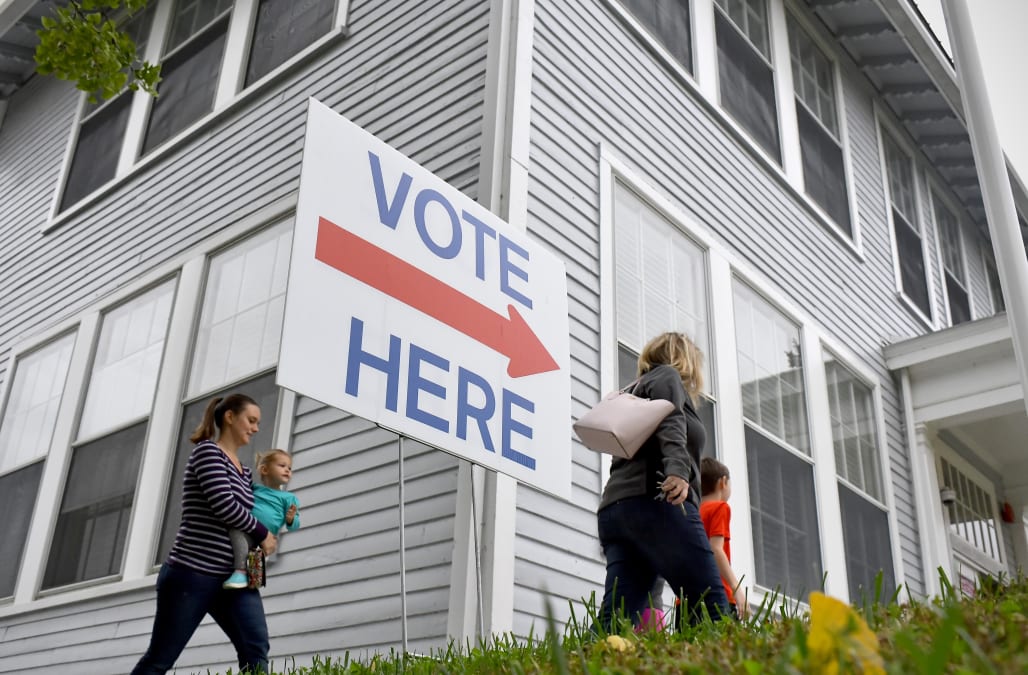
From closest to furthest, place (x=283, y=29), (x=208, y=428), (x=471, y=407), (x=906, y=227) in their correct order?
(x=471, y=407), (x=208, y=428), (x=283, y=29), (x=906, y=227)

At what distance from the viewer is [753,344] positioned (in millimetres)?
7207

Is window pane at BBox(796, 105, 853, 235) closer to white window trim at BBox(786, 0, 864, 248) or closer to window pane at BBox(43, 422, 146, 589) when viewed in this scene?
white window trim at BBox(786, 0, 864, 248)

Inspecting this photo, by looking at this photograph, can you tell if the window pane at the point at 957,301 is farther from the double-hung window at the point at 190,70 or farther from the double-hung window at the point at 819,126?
the double-hung window at the point at 190,70

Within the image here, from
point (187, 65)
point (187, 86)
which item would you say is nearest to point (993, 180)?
point (187, 86)

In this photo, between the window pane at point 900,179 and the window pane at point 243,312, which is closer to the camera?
the window pane at point 243,312

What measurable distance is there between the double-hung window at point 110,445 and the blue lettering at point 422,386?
405cm

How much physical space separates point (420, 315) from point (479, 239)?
1.71 ft

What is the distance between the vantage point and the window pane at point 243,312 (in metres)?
6.17

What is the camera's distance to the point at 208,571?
3.63 metres

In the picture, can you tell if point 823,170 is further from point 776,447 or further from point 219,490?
point 219,490

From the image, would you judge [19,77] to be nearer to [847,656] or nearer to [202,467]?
[202,467]

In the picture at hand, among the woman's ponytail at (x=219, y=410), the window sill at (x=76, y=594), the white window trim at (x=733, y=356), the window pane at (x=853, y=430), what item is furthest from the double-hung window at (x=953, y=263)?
the woman's ponytail at (x=219, y=410)

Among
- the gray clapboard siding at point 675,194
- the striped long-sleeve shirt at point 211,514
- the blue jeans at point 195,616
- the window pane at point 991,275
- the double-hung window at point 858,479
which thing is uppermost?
the window pane at point 991,275

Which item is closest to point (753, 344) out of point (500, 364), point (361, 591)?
point (361, 591)
